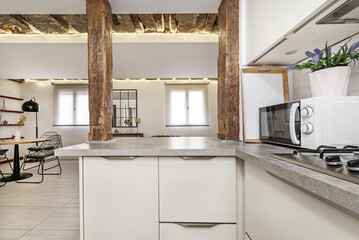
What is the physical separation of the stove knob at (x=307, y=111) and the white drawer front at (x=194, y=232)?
0.79 metres

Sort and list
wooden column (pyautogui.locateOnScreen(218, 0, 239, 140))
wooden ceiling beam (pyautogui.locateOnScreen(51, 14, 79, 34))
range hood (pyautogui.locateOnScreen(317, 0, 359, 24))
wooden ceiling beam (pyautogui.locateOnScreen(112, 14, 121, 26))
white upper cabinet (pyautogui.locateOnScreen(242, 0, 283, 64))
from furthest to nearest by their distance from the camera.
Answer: wooden ceiling beam (pyautogui.locateOnScreen(112, 14, 121, 26)) → wooden ceiling beam (pyautogui.locateOnScreen(51, 14, 79, 34)) → wooden column (pyautogui.locateOnScreen(218, 0, 239, 140)) → white upper cabinet (pyautogui.locateOnScreen(242, 0, 283, 64)) → range hood (pyautogui.locateOnScreen(317, 0, 359, 24))

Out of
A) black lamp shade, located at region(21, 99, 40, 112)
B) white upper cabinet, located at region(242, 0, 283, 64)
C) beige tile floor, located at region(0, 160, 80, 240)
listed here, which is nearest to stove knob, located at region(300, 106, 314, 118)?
white upper cabinet, located at region(242, 0, 283, 64)

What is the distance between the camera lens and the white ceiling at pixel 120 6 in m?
2.09

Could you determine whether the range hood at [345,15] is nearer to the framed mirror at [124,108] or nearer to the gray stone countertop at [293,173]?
the gray stone countertop at [293,173]

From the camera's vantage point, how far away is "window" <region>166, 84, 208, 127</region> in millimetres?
7254

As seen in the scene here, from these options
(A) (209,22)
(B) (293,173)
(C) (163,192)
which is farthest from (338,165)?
(A) (209,22)

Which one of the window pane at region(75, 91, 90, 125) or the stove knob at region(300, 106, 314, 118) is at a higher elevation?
the window pane at region(75, 91, 90, 125)

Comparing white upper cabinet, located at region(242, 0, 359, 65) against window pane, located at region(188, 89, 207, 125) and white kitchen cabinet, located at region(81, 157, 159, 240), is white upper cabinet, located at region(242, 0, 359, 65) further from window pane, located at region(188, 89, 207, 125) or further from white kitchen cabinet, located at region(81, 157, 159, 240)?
window pane, located at region(188, 89, 207, 125)

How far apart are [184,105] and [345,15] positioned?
6.28 metres

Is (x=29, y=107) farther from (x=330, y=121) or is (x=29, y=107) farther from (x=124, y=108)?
(x=330, y=121)

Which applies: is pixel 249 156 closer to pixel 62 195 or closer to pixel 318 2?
pixel 318 2

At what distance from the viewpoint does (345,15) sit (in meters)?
1.01

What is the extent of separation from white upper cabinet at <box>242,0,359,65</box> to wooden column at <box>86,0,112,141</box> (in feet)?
4.08

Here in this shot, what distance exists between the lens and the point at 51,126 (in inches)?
274
